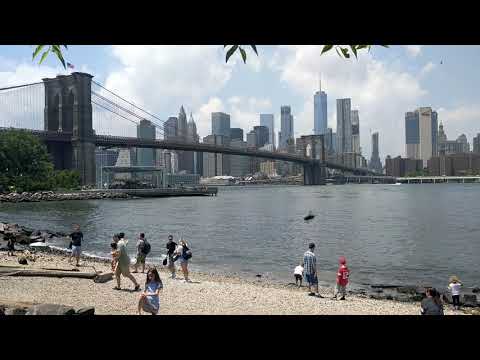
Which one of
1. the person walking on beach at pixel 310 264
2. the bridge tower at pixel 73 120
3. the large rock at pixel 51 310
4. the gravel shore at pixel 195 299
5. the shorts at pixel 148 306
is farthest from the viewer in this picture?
the bridge tower at pixel 73 120

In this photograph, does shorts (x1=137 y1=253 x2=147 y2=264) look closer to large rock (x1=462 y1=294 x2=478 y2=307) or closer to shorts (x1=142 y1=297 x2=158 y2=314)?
shorts (x1=142 y1=297 x2=158 y2=314)

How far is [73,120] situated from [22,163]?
19548 millimetres

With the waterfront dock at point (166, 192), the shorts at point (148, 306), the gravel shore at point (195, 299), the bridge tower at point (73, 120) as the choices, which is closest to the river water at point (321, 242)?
the gravel shore at point (195, 299)

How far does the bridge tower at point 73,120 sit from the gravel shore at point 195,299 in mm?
72599

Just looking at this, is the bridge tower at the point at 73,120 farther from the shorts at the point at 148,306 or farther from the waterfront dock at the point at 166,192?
the shorts at the point at 148,306

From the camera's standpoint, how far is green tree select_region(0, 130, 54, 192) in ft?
217

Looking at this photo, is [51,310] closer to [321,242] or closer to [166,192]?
[321,242]

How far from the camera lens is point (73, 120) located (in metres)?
85.4

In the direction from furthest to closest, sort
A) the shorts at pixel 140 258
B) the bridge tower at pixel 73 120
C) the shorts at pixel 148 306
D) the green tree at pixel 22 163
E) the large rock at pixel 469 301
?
the bridge tower at pixel 73 120 < the green tree at pixel 22 163 < the shorts at pixel 140 258 < the large rock at pixel 469 301 < the shorts at pixel 148 306

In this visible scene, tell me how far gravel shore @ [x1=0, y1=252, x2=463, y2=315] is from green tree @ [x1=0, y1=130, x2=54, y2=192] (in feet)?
202

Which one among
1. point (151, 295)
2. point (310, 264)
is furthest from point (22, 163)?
point (151, 295)

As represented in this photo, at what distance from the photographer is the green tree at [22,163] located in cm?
6619

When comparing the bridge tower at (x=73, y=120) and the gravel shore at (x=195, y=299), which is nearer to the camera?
the gravel shore at (x=195, y=299)

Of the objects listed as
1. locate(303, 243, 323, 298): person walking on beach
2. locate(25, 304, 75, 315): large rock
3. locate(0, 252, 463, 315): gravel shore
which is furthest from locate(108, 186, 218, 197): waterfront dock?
locate(25, 304, 75, 315): large rock
